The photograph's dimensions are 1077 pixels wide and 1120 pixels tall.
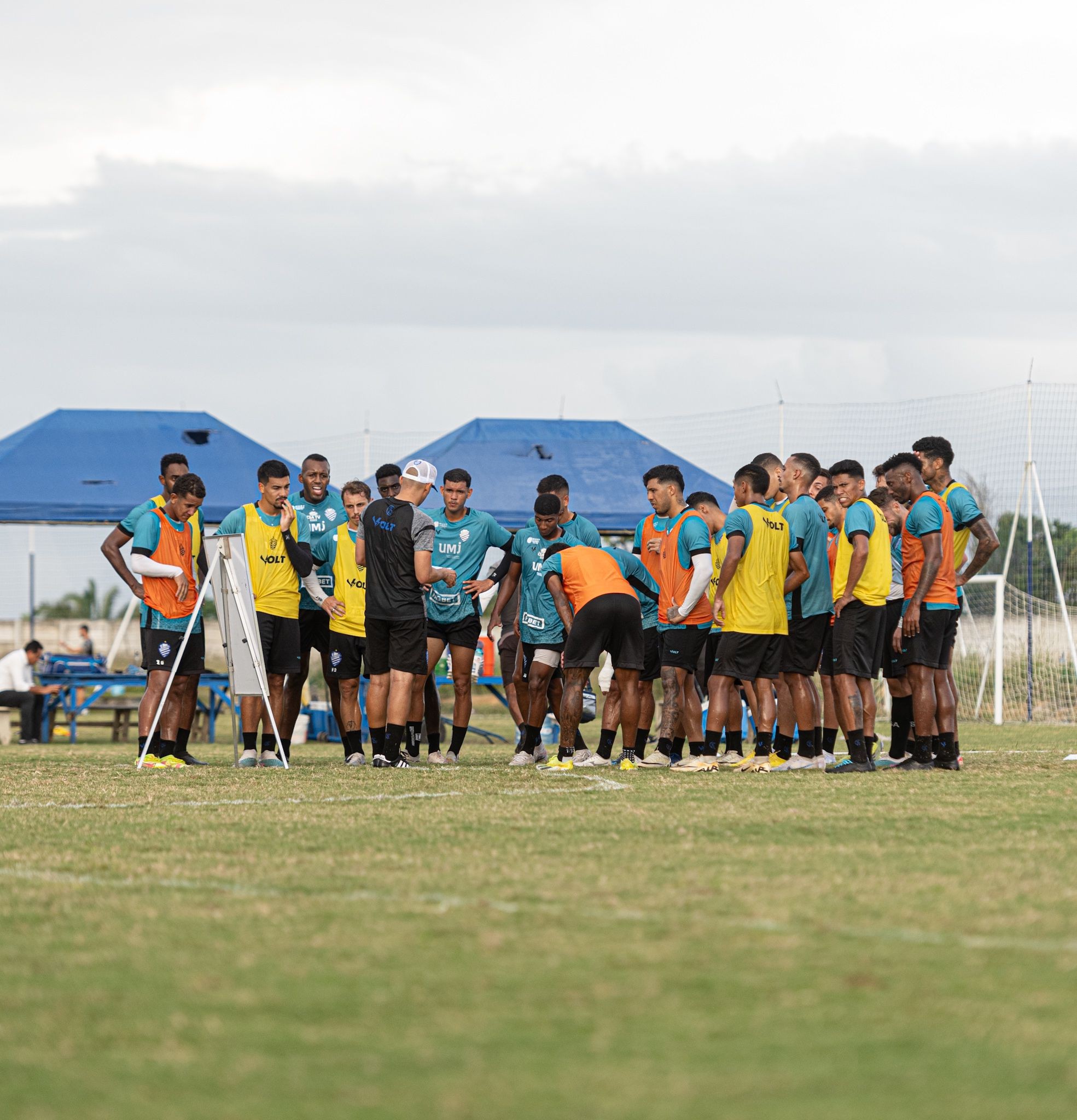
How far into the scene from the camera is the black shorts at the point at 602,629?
9945 millimetres

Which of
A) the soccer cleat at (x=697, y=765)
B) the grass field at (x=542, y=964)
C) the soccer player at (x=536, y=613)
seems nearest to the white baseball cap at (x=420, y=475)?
the soccer player at (x=536, y=613)

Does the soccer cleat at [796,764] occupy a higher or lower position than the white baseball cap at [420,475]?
lower

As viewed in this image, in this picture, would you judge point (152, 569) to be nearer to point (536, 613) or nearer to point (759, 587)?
point (536, 613)

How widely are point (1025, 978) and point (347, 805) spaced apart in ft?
14.9

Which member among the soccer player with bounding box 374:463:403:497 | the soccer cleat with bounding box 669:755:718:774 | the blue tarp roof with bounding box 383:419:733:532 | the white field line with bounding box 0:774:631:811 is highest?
the blue tarp roof with bounding box 383:419:733:532

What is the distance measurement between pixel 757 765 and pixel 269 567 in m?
3.68

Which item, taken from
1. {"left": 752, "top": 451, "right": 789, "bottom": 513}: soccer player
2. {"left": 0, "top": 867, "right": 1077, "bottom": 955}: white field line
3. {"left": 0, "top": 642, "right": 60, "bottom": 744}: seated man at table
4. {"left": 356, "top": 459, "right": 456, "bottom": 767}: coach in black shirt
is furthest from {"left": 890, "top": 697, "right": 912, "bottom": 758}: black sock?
{"left": 0, "top": 642, "right": 60, "bottom": 744}: seated man at table

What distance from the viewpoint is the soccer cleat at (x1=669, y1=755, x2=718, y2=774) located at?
9.97 meters

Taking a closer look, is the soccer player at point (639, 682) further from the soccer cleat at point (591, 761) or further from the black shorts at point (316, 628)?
the black shorts at point (316, 628)

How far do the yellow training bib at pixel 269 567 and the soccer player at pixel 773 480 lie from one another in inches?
132

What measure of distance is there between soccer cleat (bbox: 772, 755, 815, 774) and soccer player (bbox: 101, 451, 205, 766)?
13.4ft

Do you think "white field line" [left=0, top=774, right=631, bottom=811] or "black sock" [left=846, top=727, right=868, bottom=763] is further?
"black sock" [left=846, top=727, right=868, bottom=763]

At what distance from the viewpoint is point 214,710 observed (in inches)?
682

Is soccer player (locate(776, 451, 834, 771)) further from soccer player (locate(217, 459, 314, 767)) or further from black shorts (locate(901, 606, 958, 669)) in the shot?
soccer player (locate(217, 459, 314, 767))
